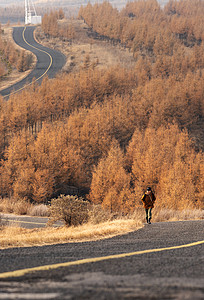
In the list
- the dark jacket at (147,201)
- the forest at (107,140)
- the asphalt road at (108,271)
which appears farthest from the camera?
the forest at (107,140)

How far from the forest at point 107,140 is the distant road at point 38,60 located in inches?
182

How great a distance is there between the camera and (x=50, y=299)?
4961 millimetres

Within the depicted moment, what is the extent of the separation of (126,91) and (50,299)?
84.7 m

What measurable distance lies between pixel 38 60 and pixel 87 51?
18936mm

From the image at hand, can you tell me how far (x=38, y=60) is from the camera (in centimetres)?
9644

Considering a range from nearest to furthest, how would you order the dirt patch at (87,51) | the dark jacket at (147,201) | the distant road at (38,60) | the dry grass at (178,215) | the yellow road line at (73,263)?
the yellow road line at (73,263) → the dark jacket at (147,201) → the dry grass at (178,215) → the distant road at (38,60) → the dirt patch at (87,51)

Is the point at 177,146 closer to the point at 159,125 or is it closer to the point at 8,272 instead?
the point at 159,125

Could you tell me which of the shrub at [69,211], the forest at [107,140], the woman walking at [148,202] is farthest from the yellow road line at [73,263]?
the forest at [107,140]

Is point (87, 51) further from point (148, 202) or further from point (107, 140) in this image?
point (148, 202)

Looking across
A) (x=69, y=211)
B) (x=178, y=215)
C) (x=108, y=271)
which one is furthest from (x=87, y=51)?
(x=108, y=271)

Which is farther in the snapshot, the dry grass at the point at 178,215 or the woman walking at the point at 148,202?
the dry grass at the point at 178,215

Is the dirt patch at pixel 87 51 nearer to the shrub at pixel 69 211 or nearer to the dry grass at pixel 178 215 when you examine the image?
the dry grass at pixel 178 215

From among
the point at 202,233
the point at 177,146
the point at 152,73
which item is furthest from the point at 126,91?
the point at 202,233

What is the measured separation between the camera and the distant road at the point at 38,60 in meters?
79.7
